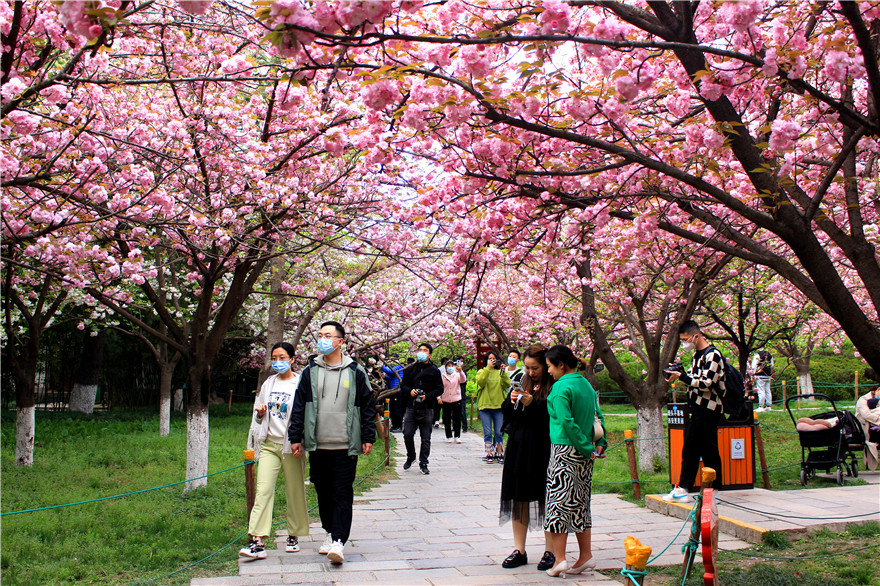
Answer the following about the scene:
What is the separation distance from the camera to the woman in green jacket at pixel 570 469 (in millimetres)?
5387

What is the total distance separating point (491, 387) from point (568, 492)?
6.81 m

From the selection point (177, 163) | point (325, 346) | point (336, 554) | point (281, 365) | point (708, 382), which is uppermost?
point (177, 163)

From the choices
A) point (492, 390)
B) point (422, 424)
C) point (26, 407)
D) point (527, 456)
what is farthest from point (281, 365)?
point (26, 407)

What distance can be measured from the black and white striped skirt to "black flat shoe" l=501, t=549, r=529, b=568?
14.4 inches

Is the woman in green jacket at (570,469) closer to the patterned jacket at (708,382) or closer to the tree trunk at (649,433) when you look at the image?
the patterned jacket at (708,382)

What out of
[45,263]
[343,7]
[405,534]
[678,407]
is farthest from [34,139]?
[678,407]

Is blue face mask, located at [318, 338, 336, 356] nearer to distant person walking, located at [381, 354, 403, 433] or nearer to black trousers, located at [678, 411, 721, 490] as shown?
black trousers, located at [678, 411, 721, 490]

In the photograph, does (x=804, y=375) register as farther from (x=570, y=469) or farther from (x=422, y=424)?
(x=570, y=469)

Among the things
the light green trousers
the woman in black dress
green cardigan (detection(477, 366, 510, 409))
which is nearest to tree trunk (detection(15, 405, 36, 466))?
green cardigan (detection(477, 366, 510, 409))

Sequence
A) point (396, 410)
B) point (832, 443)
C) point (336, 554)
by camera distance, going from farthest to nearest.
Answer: point (396, 410) → point (832, 443) → point (336, 554)

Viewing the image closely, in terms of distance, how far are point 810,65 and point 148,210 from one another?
5977 mm

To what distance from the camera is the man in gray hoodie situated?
5.94 metres

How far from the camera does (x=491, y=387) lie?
1224 cm

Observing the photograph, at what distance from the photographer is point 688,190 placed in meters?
7.62
